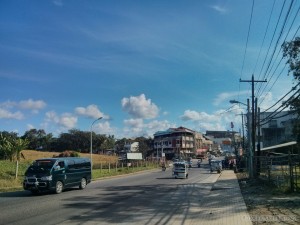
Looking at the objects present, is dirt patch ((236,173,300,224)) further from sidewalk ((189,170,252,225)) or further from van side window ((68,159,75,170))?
van side window ((68,159,75,170))

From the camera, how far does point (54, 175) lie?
24.9 meters

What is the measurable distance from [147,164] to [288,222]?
80.7 metres

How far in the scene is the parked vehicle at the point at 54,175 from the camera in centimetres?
2412

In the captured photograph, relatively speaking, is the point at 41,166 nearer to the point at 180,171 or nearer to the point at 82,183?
the point at 82,183

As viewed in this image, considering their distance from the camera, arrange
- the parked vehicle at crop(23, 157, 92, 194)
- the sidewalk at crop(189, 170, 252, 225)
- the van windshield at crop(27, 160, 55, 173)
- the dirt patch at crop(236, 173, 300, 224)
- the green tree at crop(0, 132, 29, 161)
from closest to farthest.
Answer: the dirt patch at crop(236, 173, 300, 224)
the sidewalk at crop(189, 170, 252, 225)
the parked vehicle at crop(23, 157, 92, 194)
the van windshield at crop(27, 160, 55, 173)
the green tree at crop(0, 132, 29, 161)

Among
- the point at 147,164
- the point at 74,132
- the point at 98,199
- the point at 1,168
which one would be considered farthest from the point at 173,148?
the point at 98,199

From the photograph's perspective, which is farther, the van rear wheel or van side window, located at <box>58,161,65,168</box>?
the van rear wheel

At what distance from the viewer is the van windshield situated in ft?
81.4

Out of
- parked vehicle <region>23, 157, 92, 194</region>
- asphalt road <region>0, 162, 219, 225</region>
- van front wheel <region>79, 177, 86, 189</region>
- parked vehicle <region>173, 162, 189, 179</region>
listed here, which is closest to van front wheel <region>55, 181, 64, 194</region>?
parked vehicle <region>23, 157, 92, 194</region>

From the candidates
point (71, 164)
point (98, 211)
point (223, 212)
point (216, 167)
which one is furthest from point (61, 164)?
point (216, 167)

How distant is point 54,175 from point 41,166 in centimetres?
105

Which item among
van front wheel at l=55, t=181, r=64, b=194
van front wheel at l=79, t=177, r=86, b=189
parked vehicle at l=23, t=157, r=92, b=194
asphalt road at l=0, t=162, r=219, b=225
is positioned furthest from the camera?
van front wheel at l=79, t=177, r=86, b=189

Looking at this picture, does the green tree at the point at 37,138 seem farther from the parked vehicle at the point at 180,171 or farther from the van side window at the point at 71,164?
the van side window at the point at 71,164

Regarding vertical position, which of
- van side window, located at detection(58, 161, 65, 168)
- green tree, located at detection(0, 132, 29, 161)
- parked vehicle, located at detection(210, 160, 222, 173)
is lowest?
parked vehicle, located at detection(210, 160, 222, 173)
